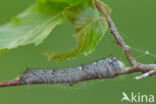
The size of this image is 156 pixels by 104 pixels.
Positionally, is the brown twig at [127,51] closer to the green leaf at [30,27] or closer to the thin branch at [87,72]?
the thin branch at [87,72]

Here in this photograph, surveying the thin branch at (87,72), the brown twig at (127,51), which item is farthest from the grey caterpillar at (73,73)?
the brown twig at (127,51)

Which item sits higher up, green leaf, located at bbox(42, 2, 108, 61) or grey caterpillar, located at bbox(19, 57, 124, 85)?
green leaf, located at bbox(42, 2, 108, 61)

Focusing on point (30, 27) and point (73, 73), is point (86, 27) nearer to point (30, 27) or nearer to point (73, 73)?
point (30, 27)

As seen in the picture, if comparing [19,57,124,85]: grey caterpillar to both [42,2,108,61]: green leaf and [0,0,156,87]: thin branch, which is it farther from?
[42,2,108,61]: green leaf

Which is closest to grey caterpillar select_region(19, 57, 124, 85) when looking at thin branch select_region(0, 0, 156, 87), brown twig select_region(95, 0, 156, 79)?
thin branch select_region(0, 0, 156, 87)

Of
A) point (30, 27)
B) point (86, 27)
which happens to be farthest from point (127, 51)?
point (30, 27)
